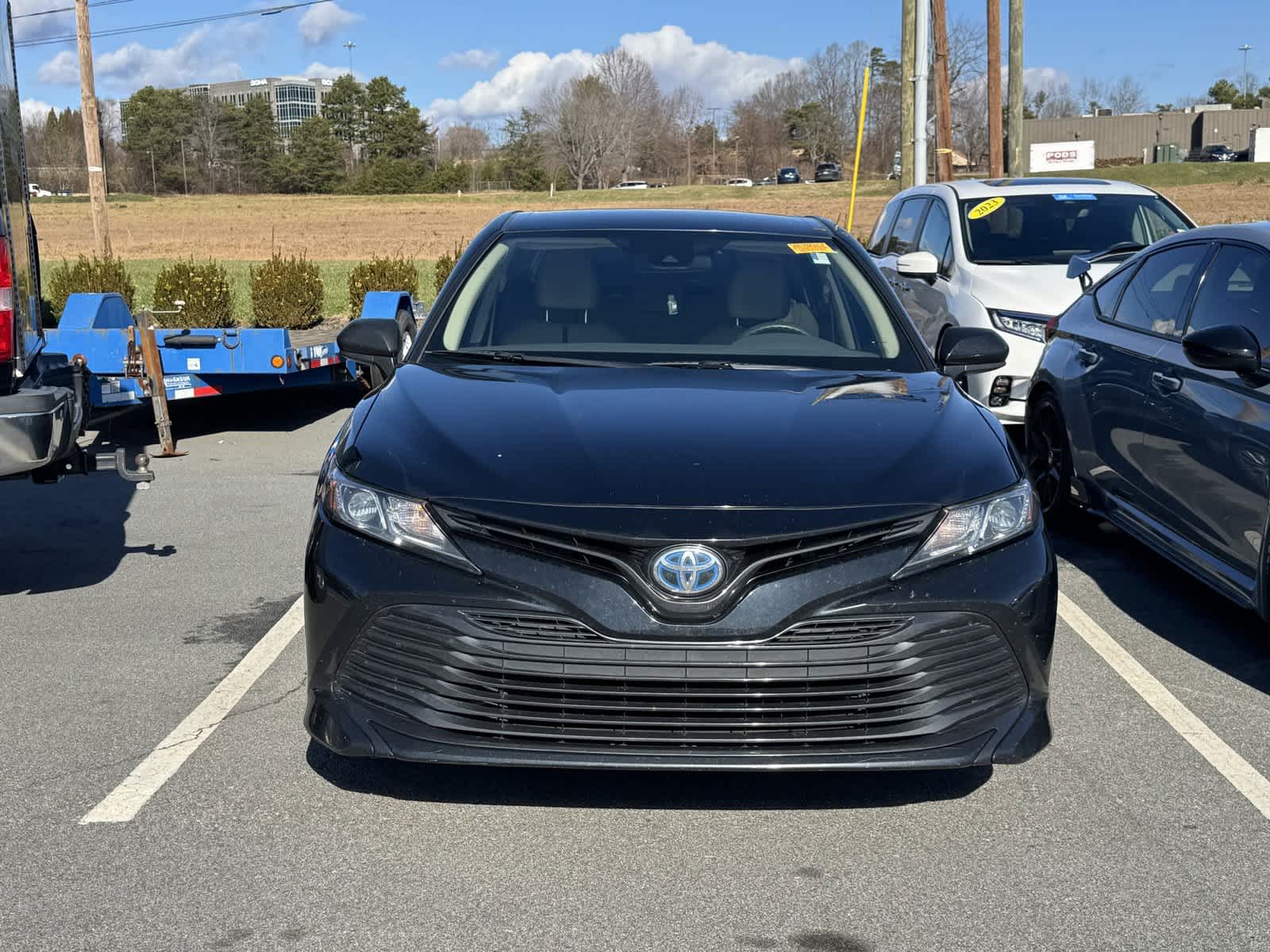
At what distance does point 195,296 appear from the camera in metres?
17.8

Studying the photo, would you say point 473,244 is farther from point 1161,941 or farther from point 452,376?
point 1161,941

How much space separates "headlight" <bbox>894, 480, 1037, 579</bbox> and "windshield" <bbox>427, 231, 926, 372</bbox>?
1.09 m

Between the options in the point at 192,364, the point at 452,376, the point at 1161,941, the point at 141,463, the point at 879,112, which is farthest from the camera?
the point at 879,112

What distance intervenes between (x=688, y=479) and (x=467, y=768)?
1.20 m

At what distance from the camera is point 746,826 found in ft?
13.2

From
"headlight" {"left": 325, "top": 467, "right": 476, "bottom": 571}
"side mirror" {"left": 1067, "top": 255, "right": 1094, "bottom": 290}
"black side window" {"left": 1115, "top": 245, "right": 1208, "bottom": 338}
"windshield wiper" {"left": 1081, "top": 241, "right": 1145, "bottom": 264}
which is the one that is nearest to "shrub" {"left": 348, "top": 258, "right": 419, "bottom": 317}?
"windshield wiper" {"left": 1081, "top": 241, "right": 1145, "bottom": 264}

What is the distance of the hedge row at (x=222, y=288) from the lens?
1742 cm

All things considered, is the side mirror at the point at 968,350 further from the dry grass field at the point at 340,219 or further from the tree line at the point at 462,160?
the tree line at the point at 462,160

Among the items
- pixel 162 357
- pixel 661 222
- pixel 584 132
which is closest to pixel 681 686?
pixel 661 222

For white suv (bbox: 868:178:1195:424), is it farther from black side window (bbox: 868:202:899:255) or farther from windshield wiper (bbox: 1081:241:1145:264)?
black side window (bbox: 868:202:899:255)

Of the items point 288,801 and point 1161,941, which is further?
point 288,801

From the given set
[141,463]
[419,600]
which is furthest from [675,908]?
[141,463]

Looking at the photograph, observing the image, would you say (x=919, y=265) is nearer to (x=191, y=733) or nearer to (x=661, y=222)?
(x=661, y=222)

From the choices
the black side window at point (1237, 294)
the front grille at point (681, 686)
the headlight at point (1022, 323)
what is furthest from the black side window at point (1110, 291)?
the front grille at point (681, 686)
